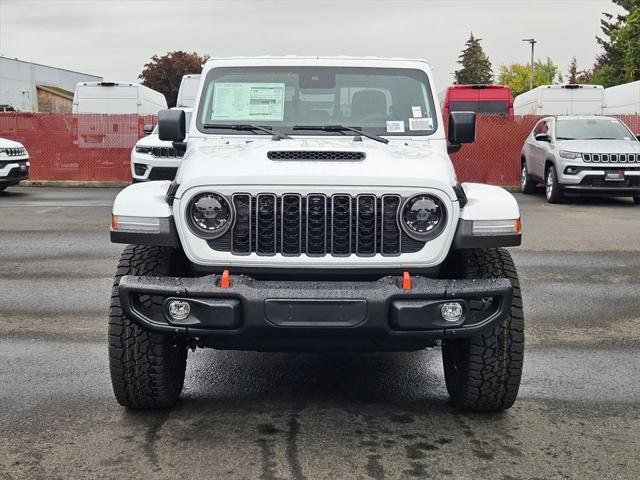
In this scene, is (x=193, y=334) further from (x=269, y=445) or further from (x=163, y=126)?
(x=163, y=126)

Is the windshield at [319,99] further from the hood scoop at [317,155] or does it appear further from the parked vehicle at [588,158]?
the parked vehicle at [588,158]

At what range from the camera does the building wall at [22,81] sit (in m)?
70.1

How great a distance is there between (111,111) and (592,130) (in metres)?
14.1

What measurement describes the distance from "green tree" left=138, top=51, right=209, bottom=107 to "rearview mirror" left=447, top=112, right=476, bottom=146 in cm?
7561

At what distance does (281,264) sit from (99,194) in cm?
1751

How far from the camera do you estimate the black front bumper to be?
4.44m

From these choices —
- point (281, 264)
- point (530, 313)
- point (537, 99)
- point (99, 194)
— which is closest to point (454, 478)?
point (281, 264)

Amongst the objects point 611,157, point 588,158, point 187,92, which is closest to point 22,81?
point 187,92

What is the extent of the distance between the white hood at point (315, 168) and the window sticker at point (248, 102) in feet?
2.00

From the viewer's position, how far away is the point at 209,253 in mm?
4730

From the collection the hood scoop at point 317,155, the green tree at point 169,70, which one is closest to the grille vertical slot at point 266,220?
the hood scoop at point 317,155

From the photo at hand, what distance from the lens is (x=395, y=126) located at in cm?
618

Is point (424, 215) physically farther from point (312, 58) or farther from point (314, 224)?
point (312, 58)

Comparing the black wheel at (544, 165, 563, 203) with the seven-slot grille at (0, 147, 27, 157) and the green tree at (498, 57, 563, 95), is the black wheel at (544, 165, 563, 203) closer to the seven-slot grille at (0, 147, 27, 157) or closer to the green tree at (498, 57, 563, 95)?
the seven-slot grille at (0, 147, 27, 157)
